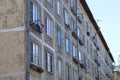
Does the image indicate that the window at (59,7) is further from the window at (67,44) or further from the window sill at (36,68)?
the window sill at (36,68)

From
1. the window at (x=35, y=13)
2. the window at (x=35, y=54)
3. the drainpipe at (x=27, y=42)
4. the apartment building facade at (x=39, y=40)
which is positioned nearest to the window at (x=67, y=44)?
the apartment building facade at (x=39, y=40)

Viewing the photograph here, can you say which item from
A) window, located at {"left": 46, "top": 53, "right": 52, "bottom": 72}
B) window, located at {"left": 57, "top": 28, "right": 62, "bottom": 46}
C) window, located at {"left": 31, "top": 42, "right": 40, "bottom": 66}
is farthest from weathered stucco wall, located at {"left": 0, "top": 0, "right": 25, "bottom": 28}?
window, located at {"left": 57, "top": 28, "right": 62, "bottom": 46}

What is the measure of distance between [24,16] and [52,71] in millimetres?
7262

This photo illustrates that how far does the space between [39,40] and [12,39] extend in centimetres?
276

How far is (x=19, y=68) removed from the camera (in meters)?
26.7

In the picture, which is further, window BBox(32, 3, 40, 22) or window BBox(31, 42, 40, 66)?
window BBox(32, 3, 40, 22)

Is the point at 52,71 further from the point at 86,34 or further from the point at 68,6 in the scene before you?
the point at 86,34

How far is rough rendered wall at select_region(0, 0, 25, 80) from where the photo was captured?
26.9 meters

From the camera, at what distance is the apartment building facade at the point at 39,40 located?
2705 cm

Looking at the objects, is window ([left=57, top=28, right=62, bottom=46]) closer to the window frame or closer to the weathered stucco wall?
the window frame

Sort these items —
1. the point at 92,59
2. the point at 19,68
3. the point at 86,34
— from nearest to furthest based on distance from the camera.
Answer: the point at 19,68
the point at 86,34
the point at 92,59

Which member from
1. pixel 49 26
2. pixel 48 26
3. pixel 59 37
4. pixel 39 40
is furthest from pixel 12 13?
pixel 59 37

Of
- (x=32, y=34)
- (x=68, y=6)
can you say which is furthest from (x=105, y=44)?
(x=32, y=34)

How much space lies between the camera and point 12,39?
27516mm
